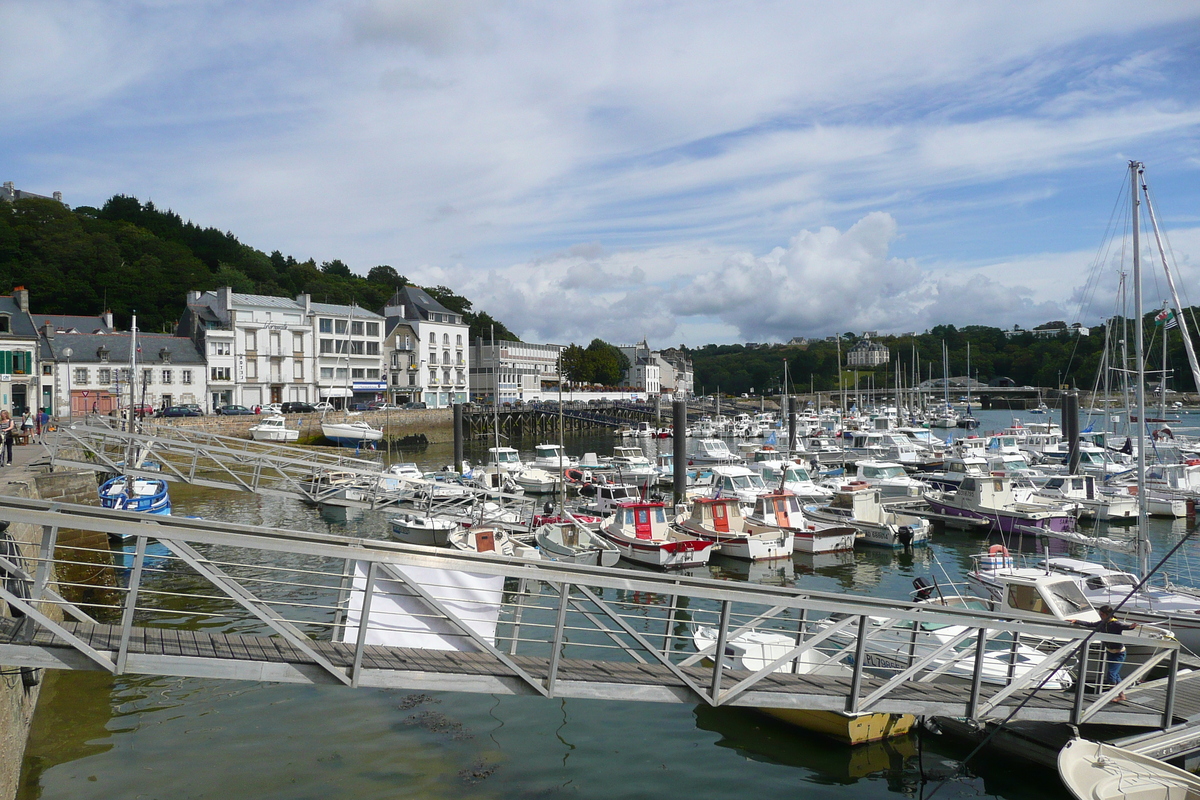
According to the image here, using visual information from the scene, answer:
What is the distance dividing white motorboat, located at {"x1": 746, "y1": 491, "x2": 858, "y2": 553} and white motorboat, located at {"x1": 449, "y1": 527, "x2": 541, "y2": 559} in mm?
10403

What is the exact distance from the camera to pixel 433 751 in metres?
12.8

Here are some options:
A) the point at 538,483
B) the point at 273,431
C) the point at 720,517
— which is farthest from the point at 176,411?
the point at 720,517

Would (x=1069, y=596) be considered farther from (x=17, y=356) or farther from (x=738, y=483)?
(x=17, y=356)

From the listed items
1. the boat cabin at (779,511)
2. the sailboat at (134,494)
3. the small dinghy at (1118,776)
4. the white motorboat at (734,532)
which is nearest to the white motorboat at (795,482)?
the boat cabin at (779,511)

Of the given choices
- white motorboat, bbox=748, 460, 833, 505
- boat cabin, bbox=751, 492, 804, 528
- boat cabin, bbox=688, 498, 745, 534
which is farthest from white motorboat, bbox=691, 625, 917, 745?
white motorboat, bbox=748, 460, 833, 505

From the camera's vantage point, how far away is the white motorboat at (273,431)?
6606 cm

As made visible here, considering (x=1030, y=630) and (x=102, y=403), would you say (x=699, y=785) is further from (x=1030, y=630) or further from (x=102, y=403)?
(x=102, y=403)

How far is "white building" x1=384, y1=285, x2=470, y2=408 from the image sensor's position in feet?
342

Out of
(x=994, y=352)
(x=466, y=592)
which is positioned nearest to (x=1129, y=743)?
(x=466, y=592)

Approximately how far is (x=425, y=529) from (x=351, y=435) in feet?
140

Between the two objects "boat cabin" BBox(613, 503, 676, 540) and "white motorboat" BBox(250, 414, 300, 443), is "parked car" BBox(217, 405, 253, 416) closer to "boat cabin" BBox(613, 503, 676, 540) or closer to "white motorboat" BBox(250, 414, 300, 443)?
"white motorboat" BBox(250, 414, 300, 443)

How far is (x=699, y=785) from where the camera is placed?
11945 mm

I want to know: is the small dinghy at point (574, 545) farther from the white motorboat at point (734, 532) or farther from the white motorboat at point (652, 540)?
the white motorboat at point (734, 532)

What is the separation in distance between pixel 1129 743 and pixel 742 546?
17478 mm
